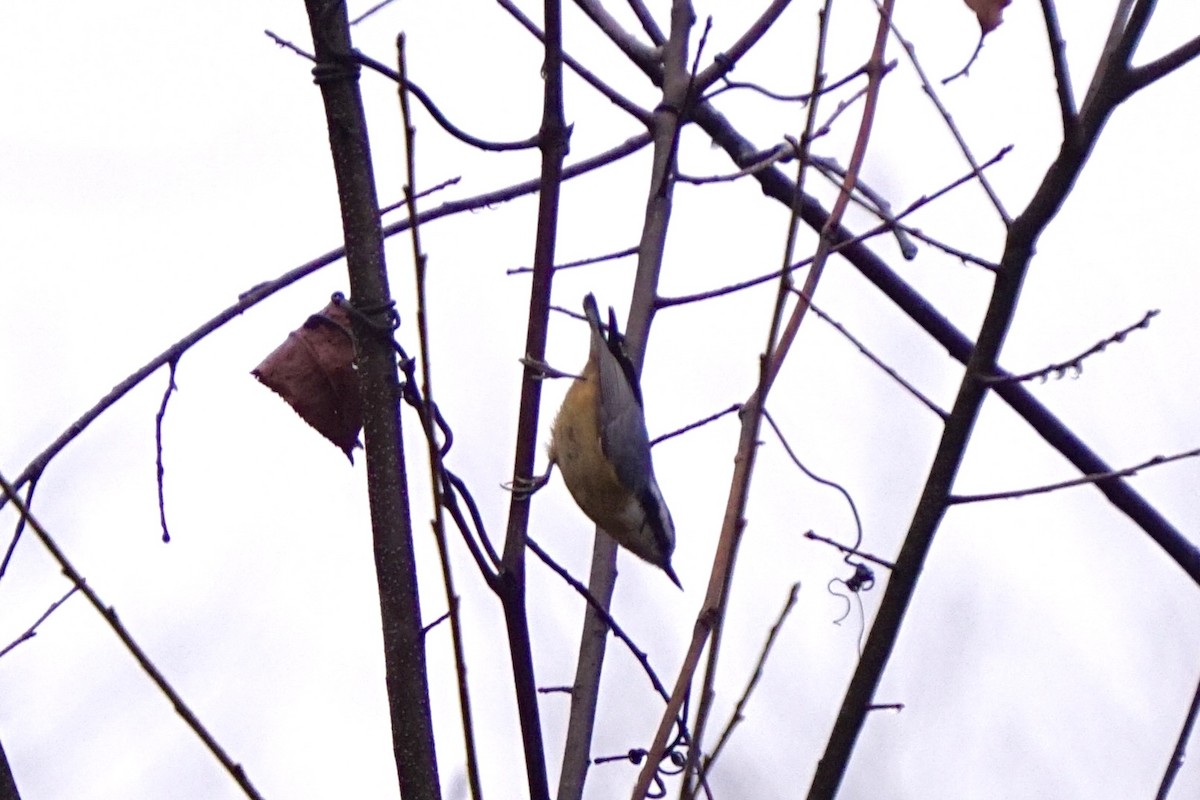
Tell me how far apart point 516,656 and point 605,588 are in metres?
0.38

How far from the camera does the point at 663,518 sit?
1795mm

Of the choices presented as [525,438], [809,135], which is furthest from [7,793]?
[809,135]

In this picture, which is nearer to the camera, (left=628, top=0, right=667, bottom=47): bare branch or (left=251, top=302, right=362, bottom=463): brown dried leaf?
(left=251, top=302, right=362, bottom=463): brown dried leaf

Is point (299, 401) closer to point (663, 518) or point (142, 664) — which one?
point (142, 664)

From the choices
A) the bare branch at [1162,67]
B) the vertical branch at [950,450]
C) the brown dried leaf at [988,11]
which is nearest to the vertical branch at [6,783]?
the vertical branch at [950,450]

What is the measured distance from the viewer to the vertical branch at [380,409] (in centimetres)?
91

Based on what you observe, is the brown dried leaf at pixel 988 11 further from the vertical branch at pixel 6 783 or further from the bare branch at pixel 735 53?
the vertical branch at pixel 6 783

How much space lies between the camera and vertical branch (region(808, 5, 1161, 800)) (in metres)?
0.81

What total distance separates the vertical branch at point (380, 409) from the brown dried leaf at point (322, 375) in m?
0.08

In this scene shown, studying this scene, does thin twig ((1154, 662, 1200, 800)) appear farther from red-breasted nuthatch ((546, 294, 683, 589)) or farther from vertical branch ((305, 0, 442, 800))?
red-breasted nuthatch ((546, 294, 683, 589))

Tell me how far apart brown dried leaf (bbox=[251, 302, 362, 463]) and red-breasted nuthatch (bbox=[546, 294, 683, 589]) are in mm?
626

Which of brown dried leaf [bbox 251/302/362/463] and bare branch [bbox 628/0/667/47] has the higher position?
bare branch [bbox 628/0/667/47]

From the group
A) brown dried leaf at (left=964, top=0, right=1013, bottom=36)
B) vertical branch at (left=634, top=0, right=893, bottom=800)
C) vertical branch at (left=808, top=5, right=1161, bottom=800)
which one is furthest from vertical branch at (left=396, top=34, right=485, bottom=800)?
brown dried leaf at (left=964, top=0, right=1013, bottom=36)

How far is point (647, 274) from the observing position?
1.37 meters
